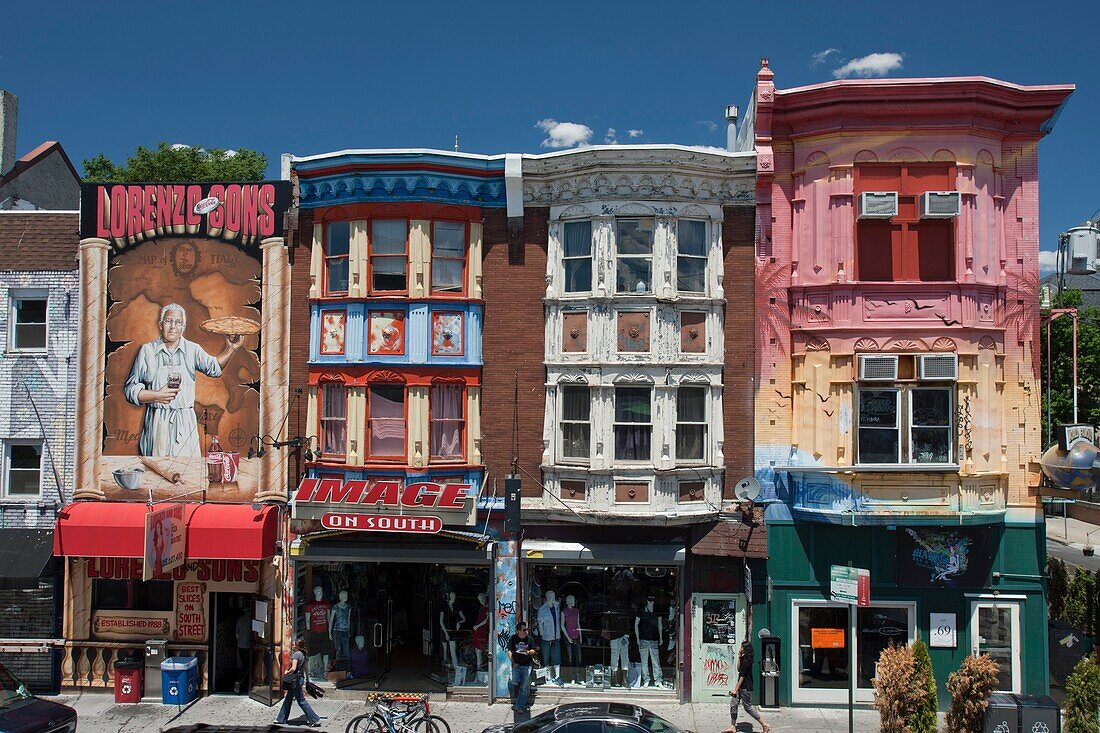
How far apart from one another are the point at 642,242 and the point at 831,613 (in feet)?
27.5

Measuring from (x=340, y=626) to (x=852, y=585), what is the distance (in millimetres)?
10752

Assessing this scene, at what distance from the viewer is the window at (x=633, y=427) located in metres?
17.9

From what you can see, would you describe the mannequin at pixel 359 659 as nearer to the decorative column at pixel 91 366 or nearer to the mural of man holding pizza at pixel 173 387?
the mural of man holding pizza at pixel 173 387

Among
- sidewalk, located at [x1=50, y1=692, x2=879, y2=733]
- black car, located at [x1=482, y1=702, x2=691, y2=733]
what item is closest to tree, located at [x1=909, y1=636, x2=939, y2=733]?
sidewalk, located at [x1=50, y1=692, x2=879, y2=733]

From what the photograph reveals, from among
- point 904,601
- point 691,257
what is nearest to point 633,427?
point 691,257

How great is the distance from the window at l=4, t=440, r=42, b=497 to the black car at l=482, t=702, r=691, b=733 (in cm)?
1247

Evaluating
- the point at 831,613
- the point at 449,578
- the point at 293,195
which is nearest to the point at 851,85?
the point at 831,613

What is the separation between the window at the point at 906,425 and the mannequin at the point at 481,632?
8219mm

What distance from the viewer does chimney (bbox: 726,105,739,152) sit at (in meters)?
21.9

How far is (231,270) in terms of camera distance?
18.9 m

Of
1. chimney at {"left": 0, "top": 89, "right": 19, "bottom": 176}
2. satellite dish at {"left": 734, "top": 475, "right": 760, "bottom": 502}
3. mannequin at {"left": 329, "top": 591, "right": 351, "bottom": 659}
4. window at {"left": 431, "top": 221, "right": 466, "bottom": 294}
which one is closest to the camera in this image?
satellite dish at {"left": 734, "top": 475, "right": 760, "bottom": 502}

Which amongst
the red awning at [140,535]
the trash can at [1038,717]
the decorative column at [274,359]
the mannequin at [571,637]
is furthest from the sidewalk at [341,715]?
the decorative column at [274,359]

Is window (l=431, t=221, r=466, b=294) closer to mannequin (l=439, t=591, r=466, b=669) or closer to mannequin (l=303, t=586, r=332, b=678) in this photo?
mannequin (l=439, t=591, r=466, b=669)

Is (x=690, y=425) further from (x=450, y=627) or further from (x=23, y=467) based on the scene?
(x=23, y=467)
